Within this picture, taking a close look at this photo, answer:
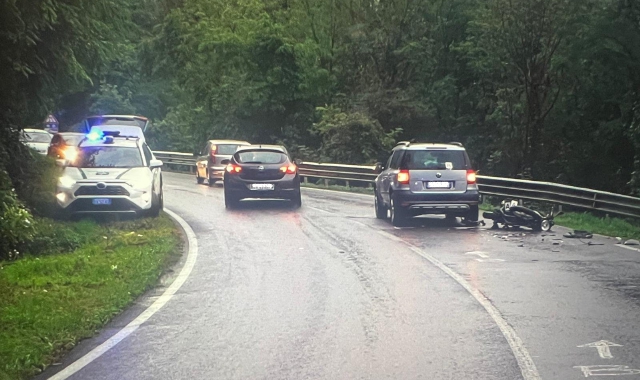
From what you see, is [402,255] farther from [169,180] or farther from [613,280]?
[169,180]

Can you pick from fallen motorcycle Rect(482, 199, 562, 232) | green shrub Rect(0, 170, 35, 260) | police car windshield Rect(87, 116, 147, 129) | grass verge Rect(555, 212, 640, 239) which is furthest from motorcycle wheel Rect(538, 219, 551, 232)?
police car windshield Rect(87, 116, 147, 129)

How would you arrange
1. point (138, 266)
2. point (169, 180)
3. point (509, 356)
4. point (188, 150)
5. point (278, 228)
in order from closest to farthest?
point (509, 356) → point (138, 266) → point (278, 228) → point (169, 180) → point (188, 150)

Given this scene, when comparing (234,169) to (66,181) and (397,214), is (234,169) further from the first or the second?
(397,214)

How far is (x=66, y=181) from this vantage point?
20.8m

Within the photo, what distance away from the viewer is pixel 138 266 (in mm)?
14523

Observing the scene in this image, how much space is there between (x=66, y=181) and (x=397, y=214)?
711cm

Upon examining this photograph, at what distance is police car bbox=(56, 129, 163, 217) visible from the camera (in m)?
20.7

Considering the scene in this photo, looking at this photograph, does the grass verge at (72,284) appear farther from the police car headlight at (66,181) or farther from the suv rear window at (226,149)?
the suv rear window at (226,149)

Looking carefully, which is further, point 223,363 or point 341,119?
point 341,119

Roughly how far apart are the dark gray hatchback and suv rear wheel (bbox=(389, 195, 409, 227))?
501 cm

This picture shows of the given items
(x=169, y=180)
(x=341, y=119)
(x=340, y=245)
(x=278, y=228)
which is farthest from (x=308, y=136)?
(x=340, y=245)

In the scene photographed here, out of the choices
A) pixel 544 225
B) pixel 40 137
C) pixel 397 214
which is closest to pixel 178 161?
pixel 40 137

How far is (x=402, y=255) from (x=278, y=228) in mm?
5152

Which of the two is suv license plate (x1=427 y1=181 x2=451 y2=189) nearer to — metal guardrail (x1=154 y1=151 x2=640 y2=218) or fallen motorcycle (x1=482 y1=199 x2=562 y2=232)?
fallen motorcycle (x1=482 y1=199 x2=562 y2=232)
